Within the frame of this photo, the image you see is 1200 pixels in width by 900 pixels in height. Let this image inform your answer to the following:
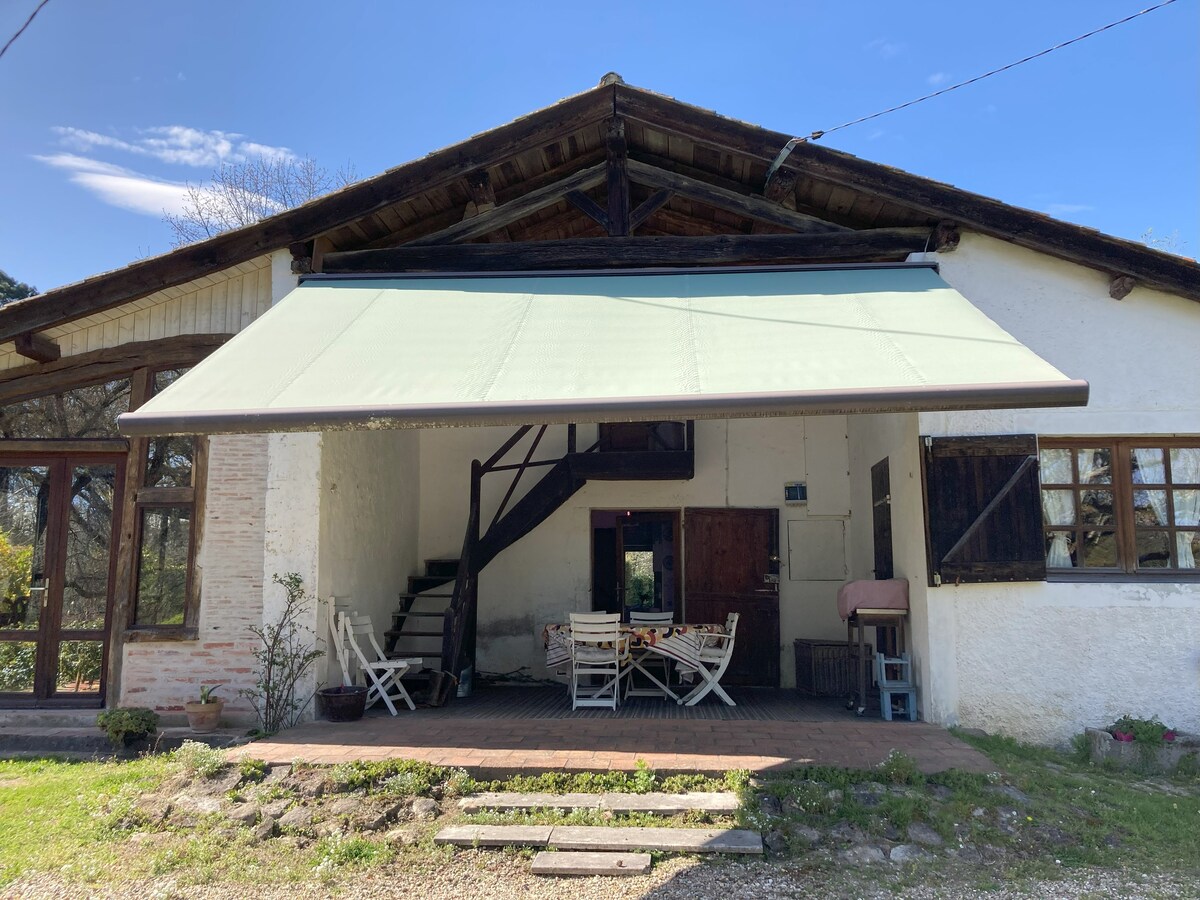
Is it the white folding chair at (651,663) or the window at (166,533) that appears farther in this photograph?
the white folding chair at (651,663)

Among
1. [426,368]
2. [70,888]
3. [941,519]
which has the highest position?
[426,368]

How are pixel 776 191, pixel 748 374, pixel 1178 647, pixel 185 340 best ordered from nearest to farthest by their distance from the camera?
pixel 748 374, pixel 1178 647, pixel 776 191, pixel 185 340

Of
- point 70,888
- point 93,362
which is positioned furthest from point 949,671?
point 93,362

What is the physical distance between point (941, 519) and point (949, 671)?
3.84ft

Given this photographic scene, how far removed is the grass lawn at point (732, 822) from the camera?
14.4 feet

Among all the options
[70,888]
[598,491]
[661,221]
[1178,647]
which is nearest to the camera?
[70,888]

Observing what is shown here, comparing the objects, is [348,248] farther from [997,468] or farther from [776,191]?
[997,468]

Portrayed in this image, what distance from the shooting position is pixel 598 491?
10328 millimetres

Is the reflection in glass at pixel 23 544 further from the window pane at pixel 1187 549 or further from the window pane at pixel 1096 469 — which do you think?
the window pane at pixel 1187 549

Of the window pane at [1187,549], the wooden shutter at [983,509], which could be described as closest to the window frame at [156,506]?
the wooden shutter at [983,509]

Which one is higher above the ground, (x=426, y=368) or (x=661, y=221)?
(x=661, y=221)

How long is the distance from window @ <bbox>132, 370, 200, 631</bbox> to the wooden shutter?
6250 millimetres

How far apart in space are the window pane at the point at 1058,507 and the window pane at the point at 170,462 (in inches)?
286

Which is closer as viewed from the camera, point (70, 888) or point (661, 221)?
point (70, 888)
